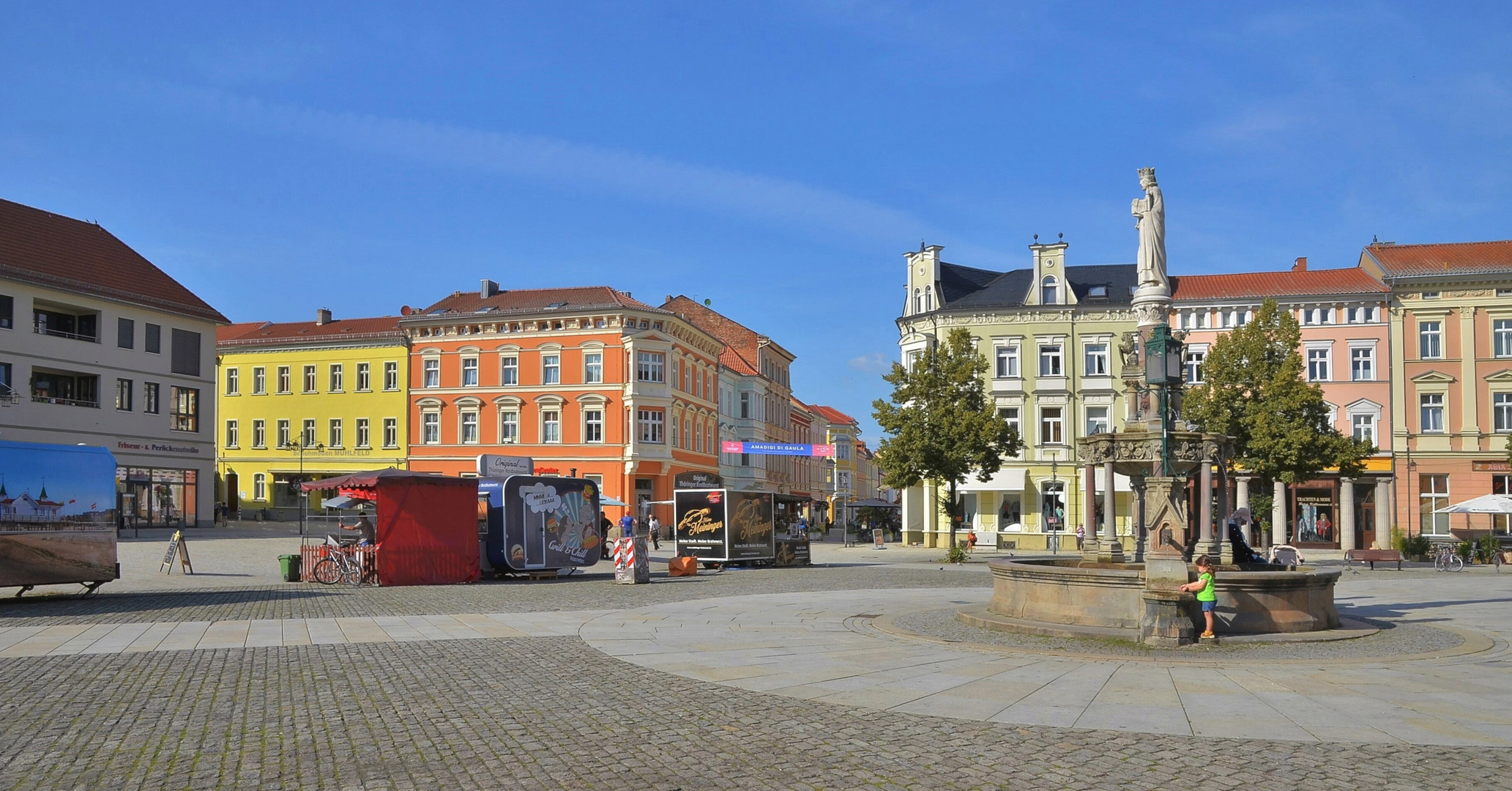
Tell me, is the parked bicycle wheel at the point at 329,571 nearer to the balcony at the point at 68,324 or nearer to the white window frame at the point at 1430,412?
the balcony at the point at 68,324

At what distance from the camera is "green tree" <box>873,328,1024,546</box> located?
38781 millimetres

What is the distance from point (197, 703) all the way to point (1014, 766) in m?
6.75

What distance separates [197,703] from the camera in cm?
999

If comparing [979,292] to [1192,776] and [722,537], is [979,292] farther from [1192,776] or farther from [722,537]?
[1192,776]

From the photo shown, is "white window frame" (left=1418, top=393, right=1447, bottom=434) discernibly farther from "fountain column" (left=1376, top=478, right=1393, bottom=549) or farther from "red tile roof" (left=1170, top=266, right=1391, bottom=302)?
"red tile roof" (left=1170, top=266, right=1391, bottom=302)

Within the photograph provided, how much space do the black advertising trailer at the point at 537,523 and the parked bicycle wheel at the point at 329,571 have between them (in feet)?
12.3

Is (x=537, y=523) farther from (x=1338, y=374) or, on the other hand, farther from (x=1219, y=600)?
(x=1338, y=374)

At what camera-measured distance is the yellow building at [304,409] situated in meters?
60.5

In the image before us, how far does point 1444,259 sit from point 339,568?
153 ft

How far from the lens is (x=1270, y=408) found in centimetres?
4072

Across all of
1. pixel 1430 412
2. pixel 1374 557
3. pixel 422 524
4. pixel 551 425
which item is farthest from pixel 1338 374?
pixel 422 524

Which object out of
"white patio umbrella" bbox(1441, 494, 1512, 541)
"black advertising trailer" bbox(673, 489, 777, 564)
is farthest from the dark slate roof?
"black advertising trailer" bbox(673, 489, 777, 564)

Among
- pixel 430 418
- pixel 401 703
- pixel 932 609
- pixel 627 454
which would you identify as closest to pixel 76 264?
pixel 430 418

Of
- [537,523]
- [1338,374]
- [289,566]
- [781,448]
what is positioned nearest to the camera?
[289,566]
